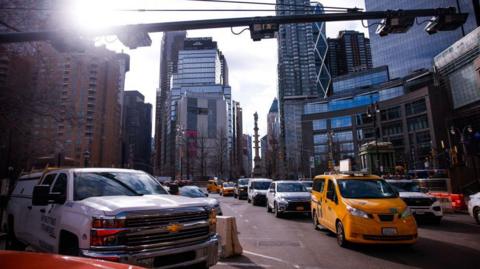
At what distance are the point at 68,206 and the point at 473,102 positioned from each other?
267 feet

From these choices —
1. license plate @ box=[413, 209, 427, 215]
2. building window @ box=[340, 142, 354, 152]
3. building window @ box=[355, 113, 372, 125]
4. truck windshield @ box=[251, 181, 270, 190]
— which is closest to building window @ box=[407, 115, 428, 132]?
building window @ box=[355, 113, 372, 125]

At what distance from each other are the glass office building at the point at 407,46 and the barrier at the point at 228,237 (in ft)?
328

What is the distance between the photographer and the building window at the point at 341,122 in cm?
11712

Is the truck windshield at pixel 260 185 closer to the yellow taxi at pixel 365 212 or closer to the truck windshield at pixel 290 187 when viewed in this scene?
the truck windshield at pixel 290 187

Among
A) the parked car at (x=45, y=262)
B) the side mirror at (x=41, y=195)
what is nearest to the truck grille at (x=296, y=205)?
the side mirror at (x=41, y=195)

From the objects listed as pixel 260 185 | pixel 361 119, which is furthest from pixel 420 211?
pixel 361 119

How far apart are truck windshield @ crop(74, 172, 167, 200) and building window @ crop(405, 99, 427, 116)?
9387cm

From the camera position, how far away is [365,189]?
31.3ft

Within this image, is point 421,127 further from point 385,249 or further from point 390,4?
point 385,249

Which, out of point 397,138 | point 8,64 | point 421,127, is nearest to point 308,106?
point 397,138

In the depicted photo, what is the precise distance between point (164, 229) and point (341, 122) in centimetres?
12091

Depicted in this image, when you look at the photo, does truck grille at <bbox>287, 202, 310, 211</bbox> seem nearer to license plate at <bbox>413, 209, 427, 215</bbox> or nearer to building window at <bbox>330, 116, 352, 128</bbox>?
license plate at <bbox>413, 209, 427, 215</bbox>

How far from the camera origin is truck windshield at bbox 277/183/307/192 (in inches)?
669

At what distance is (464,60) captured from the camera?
65875 mm
